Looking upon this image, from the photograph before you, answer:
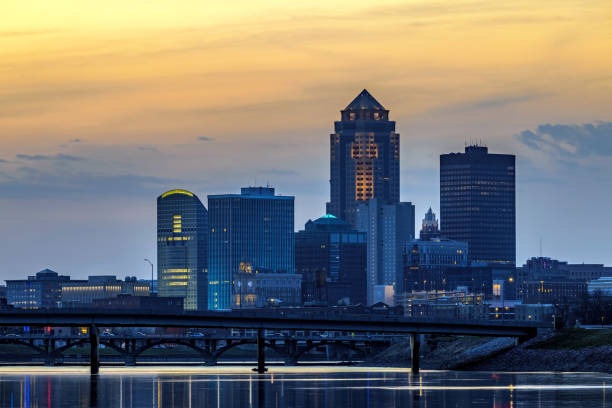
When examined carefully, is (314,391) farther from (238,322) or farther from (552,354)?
(552,354)

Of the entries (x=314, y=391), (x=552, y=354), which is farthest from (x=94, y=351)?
(x=314, y=391)

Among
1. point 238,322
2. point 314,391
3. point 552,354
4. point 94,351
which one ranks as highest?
point 238,322

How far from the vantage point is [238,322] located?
177125 millimetres

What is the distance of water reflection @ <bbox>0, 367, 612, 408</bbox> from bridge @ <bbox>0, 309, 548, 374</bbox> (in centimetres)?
1056

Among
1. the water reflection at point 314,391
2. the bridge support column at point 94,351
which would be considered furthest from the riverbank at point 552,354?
the bridge support column at point 94,351

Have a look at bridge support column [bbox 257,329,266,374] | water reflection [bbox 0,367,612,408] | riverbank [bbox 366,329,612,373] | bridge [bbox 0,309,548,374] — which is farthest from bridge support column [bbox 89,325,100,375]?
riverbank [bbox 366,329,612,373]

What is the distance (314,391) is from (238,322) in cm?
5184

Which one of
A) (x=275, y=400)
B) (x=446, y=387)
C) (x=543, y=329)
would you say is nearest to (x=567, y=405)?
(x=275, y=400)

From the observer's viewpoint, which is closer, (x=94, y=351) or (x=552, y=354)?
(x=94, y=351)

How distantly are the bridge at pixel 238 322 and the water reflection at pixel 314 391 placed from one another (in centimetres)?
1056

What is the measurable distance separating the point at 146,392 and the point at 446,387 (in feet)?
92.3

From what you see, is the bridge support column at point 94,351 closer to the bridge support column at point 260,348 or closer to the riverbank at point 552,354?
the bridge support column at point 260,348

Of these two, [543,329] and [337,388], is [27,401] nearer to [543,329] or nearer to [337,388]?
[337,388]

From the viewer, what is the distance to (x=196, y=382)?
149 meters
